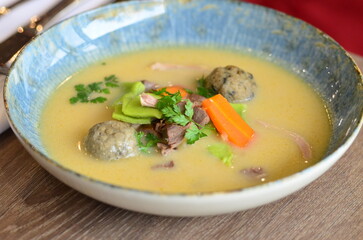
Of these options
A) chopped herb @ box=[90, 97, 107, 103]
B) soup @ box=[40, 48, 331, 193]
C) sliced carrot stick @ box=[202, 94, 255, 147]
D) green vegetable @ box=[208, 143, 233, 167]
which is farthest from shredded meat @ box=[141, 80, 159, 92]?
green vegetable @ box=[208, 143, 233, 167]

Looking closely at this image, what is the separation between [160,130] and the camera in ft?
5.74

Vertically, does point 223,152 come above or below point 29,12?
below

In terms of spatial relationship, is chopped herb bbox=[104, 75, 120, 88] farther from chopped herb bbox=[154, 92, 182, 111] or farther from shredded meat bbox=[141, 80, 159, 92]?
chopped herb bbox=[154, 92, 182, 111]

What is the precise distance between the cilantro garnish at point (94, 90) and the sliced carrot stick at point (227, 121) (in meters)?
0.45

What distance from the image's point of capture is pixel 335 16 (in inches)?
139

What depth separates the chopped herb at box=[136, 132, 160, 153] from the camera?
1701 mm

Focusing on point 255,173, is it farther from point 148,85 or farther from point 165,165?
point 148,85

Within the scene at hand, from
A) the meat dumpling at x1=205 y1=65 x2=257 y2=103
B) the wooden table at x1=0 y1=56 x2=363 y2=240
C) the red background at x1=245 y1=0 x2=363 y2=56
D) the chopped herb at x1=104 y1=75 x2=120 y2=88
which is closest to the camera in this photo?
the wooden table at x1=0 y1=56 x2=363 y2=240

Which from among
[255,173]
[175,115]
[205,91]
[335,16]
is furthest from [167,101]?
[335,16]

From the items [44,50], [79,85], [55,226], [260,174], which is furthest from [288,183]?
[44,50]

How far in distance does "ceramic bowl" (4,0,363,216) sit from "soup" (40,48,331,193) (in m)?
0.05

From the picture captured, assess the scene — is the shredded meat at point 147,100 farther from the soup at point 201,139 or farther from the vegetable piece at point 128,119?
the soup at point 201,139

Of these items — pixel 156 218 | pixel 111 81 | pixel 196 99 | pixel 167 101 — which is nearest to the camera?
pixel 156 218

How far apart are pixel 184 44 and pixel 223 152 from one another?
0.85 metres
